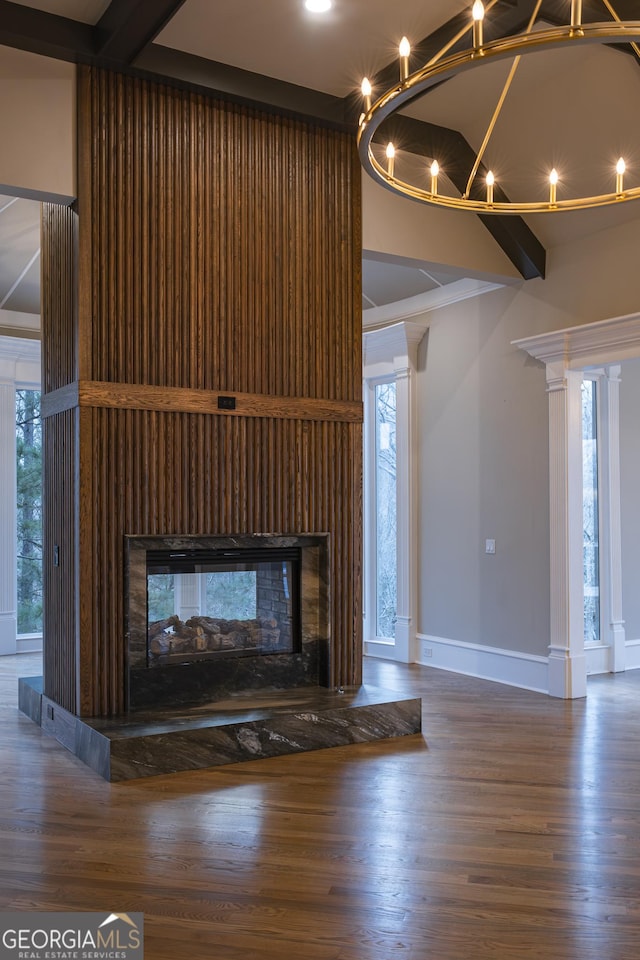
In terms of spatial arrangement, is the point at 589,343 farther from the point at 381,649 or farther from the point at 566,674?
the point at 381,649

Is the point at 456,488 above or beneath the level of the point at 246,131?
beneath

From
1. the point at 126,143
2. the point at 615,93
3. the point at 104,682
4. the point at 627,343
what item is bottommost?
the point at 104,682

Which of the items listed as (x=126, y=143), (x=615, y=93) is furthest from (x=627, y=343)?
(x=126, y=143)

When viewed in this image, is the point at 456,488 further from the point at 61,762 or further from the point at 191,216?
the point at 61,762

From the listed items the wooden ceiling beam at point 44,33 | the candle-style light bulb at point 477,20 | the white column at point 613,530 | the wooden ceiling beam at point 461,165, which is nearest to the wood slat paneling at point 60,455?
the wooden ceiling beam at point 44,33

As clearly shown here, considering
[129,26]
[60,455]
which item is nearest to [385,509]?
[60,455]

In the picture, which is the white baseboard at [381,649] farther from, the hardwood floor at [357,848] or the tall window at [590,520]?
the hardwood floor at [357,848]

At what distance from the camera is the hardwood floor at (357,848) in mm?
2678

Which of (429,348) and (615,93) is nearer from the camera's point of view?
(615,93)

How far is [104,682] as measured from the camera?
4.72 metres

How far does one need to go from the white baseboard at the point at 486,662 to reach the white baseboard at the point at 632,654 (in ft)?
4.31

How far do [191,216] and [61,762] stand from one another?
309cm

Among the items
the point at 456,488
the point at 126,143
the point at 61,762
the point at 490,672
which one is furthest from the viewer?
the point at 456,488

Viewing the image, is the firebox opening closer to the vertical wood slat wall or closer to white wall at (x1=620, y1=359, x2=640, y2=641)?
the vertical wood slat wall
